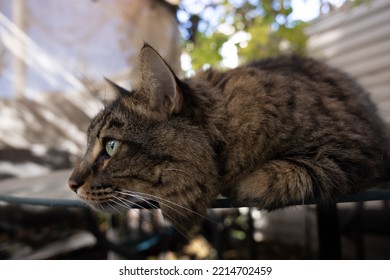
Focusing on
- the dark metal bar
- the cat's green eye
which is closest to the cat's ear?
the cat's green eye

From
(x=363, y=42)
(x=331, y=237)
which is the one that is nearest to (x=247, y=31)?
(x=363, y=42)

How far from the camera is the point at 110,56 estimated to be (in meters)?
1.65

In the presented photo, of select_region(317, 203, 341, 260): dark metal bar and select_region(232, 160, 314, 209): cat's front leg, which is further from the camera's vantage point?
select_region(317, 203, 341, 260): dark metal bar

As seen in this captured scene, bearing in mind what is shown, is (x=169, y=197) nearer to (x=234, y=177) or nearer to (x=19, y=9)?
(x=234, y=177)

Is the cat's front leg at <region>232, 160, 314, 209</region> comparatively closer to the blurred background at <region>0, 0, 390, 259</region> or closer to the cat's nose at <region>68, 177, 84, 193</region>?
the cat's nose at <region>68, 177, 84, 193</region>

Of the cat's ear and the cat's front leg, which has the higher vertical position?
the cat's ear

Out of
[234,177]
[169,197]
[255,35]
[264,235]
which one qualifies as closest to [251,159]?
[234,177]

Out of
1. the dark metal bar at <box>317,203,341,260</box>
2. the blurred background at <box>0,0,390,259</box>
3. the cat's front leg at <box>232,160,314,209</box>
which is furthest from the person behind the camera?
the blurred background at <box>0,0,390,259</box>

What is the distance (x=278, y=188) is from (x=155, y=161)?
26 centimetres

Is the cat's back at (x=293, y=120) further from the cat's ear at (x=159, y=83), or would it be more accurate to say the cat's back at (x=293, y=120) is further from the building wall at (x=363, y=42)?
the building wall at (x=363, y=42)

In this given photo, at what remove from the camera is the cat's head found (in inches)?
27.0

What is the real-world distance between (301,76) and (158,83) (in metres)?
0.40

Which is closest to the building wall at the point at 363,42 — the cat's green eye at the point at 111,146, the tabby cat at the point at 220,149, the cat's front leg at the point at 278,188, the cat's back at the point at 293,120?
the cat's back at the point at 293,120

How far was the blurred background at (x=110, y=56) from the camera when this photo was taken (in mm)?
1565
